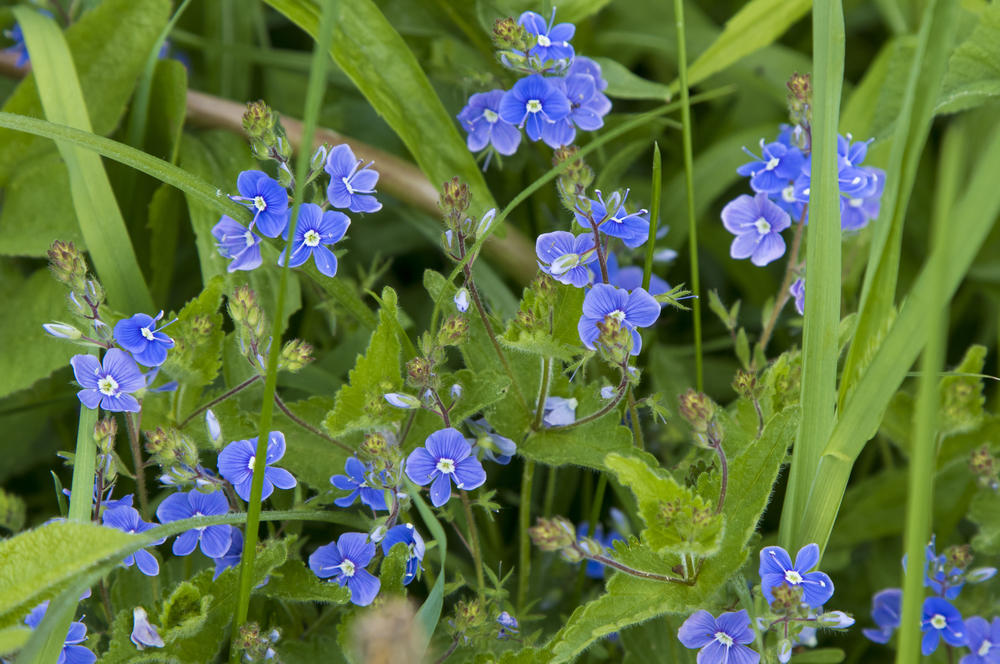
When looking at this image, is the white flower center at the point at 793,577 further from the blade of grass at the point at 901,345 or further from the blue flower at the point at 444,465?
the blue flower at the point at 444,465

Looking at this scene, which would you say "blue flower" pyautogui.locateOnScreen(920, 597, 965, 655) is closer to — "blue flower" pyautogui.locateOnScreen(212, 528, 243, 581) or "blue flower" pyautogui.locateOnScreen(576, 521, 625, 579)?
"blue flower" pyautogui.locateOnScreen(576, 521, 625, 579)

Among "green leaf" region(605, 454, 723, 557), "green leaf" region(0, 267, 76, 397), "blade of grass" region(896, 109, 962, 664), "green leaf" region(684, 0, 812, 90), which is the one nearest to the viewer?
"blade of grass" region(896, 109, 962, 664)

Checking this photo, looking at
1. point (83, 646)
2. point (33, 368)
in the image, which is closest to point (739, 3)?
point (33, 368)

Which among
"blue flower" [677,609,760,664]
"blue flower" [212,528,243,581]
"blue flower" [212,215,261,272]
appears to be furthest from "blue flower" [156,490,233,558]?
"blue flower" [677,609,760,664]

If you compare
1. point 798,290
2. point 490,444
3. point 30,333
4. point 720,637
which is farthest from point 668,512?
point 30,333

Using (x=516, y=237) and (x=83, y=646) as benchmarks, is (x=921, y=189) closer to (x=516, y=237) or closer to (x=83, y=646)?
(x=516, y=237)

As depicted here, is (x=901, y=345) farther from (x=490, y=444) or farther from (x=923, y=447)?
(x=490, y=444)
